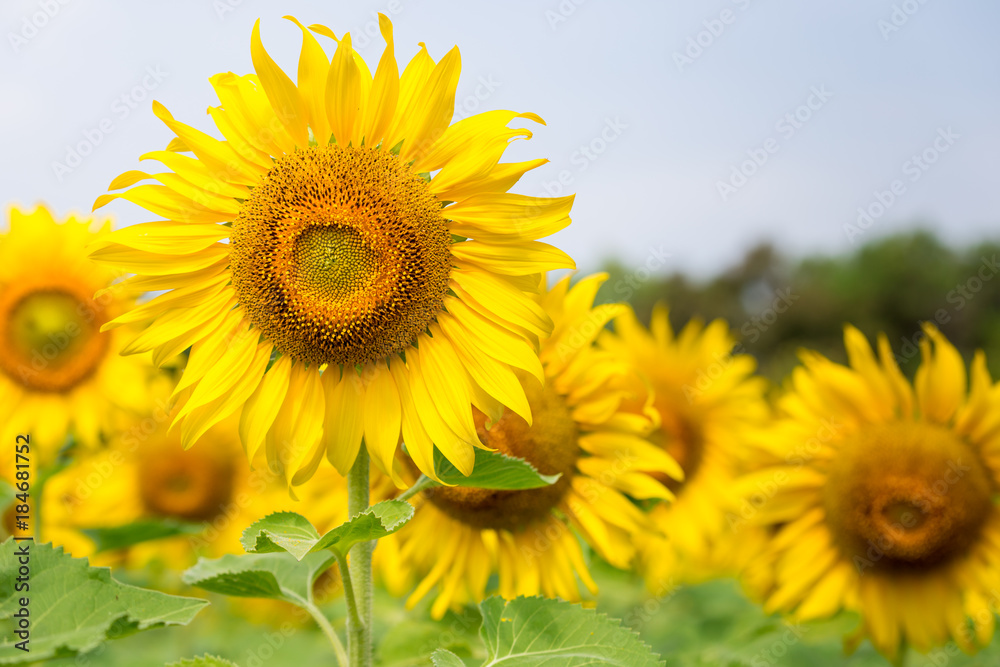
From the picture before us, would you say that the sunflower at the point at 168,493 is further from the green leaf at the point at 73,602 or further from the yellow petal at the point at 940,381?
the yellow petal at the point at 940,381

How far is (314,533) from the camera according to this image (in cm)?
160

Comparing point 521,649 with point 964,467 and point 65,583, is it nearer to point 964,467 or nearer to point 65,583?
point 65,583

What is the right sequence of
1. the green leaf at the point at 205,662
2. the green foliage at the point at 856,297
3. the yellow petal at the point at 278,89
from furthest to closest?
the green foliage at the point at 856,297, the yellow petal at the point at 278,89, the green leaf at the point at 205,662

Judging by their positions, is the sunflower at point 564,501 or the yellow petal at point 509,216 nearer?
the yellow petal at point 509,216

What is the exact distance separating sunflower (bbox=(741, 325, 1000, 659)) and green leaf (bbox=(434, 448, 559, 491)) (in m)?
2.19

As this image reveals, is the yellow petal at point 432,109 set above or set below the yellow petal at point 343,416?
above

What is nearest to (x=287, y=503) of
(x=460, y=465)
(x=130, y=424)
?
(x=130, y=424)

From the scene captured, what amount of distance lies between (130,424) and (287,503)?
0.79 meters

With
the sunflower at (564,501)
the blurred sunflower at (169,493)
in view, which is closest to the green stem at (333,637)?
the sunflower at (564,501)

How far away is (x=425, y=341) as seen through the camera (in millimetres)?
1845

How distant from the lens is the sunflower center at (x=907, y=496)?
3.40m

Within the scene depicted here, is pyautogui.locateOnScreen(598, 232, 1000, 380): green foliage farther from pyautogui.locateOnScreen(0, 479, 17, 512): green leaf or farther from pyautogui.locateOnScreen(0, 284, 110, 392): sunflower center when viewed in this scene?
pyautogui.locateOnScreen(0, 479, 17, 512): green leaf

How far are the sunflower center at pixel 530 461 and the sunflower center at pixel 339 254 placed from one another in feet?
2.08

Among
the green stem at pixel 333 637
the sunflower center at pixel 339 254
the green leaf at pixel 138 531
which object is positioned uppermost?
the sunflower center at pixel 339 254
